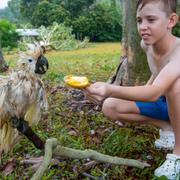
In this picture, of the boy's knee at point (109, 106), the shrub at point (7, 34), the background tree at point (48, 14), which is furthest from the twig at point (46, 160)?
the background tree at point (48, 14)

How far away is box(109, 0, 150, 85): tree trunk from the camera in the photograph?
4004mm

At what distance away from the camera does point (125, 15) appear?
4.23m

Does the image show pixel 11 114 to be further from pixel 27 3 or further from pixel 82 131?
pixel 27 3

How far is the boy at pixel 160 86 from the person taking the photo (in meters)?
2.42

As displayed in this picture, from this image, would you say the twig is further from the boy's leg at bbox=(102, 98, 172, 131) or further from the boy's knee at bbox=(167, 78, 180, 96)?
the boy's knee at bbox=(167, 78, 180, 96)

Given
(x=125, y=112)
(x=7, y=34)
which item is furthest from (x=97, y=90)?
(x=7, y=34)

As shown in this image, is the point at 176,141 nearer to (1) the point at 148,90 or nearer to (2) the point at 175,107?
(2) the point at 175,107

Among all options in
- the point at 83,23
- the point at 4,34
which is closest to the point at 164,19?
the point at 4,34

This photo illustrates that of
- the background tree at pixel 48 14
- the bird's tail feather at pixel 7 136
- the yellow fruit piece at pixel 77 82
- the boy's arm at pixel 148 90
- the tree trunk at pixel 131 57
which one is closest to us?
the yellow fruit piece at pixel 77 82

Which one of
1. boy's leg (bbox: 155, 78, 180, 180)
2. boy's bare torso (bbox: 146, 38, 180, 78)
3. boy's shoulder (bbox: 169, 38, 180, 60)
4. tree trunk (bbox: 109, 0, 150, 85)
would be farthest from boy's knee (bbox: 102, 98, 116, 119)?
tree trunk (bbox: 109, 0, 150, 85)

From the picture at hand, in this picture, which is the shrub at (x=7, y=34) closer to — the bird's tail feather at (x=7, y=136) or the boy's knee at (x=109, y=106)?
the boy's knee at (x=109, y=106)

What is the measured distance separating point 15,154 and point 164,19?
1438 millimetres

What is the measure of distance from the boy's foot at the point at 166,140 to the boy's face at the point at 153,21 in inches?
29.4

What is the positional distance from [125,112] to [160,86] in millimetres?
723
